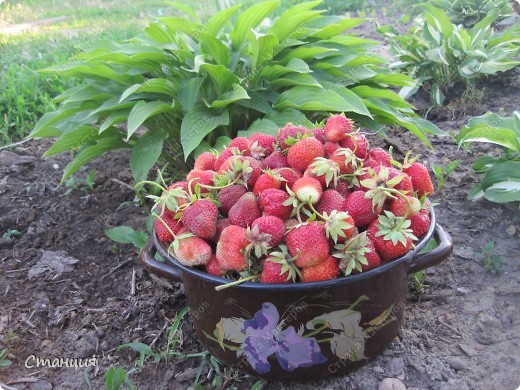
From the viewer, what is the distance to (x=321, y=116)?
2723 mm

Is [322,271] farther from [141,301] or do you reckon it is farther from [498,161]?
[498,161]

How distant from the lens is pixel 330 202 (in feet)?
4.75

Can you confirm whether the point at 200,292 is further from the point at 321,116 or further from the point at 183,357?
the point at 321,116

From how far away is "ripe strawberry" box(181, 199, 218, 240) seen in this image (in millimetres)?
1474

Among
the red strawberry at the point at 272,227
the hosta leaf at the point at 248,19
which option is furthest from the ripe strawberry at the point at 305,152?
the hosta leaf at the point at 248,19

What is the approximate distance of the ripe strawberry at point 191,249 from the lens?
57.9 inches

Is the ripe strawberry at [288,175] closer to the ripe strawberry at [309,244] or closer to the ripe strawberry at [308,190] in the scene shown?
the ripe strawberry at [308,190]

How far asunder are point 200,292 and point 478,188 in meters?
1.49

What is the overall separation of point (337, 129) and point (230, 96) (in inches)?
35.2

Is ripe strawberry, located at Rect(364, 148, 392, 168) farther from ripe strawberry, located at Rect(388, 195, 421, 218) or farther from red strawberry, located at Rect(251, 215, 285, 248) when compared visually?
red strawberry, located at Rect(251, 215, 285, 248)

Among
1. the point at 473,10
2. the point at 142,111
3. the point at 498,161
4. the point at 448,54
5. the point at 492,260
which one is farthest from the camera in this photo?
the point at 473,10

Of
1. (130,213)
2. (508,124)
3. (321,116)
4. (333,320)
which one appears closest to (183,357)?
(333,320)

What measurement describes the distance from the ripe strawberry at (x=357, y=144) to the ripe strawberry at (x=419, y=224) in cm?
24

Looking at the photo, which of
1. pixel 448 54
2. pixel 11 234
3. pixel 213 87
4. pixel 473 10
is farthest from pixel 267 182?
pixel 473 10
